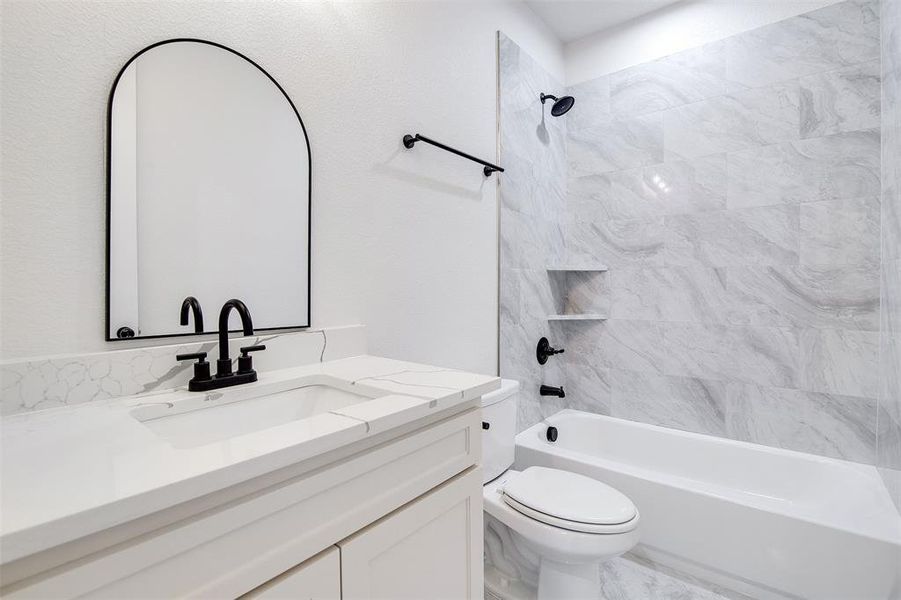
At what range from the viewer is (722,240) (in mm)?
2092

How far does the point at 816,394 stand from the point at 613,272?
1.06 m

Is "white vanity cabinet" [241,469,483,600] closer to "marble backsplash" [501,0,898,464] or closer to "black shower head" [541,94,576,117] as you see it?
"marble backsplash" [501,0,898,464]

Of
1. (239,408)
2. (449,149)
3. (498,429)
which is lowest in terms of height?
(498,429)

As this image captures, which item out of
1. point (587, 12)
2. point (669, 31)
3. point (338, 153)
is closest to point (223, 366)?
point (338, 153)

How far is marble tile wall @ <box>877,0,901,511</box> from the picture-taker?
4.88 ft

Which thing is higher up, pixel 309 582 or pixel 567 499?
pixel 309 582

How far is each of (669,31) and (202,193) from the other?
247 cm

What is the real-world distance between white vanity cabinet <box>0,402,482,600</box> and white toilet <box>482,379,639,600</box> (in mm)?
475

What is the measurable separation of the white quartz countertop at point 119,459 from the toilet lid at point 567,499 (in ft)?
2.42

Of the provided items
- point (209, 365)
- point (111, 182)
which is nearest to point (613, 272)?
point (209, 365)

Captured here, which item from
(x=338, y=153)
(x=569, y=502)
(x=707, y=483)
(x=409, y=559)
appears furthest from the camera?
(x=707, y=483)

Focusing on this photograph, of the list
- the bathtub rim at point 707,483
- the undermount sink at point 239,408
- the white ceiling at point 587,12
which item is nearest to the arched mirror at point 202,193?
the undermount sink at point 239,408

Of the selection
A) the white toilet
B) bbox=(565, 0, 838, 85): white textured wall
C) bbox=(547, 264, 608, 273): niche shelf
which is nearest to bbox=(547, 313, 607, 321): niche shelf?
bbox=(547, 264, 608, 273): niche shelf

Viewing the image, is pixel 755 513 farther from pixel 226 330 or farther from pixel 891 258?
pixel 226 330
